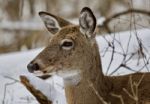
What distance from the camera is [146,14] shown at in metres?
8.71

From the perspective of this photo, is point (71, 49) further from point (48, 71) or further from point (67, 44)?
point (48, 71)

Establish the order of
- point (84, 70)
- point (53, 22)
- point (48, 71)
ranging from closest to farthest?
point (48, 71) < point (84, 70) < point (53, 22)

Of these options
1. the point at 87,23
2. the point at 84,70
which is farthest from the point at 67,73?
the point at 87,23

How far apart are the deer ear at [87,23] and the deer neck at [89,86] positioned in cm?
13

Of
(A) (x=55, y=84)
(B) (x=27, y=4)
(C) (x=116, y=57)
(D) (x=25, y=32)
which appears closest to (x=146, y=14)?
(C) (x=116, y=57)

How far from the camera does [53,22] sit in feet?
20.3

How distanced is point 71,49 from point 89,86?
1.00ft

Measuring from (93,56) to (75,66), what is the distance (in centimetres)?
16

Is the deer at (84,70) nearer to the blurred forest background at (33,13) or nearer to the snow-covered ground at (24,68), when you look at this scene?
the snow-covered ground at (24,68)

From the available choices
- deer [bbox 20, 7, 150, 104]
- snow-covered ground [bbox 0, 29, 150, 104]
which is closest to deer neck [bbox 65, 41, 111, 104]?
deer [bbox 20, 7, 150, 104]

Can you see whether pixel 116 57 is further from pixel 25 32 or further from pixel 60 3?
pixel 60 3

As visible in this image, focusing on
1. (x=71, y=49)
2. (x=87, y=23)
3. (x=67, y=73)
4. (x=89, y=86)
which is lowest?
(x=89, y=86)

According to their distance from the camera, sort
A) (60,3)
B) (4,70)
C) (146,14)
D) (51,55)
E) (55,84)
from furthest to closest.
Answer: (60,3), (146,14), (4,70), (55,84), (51,55)

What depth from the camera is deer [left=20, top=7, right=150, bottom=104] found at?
19.0 ft
